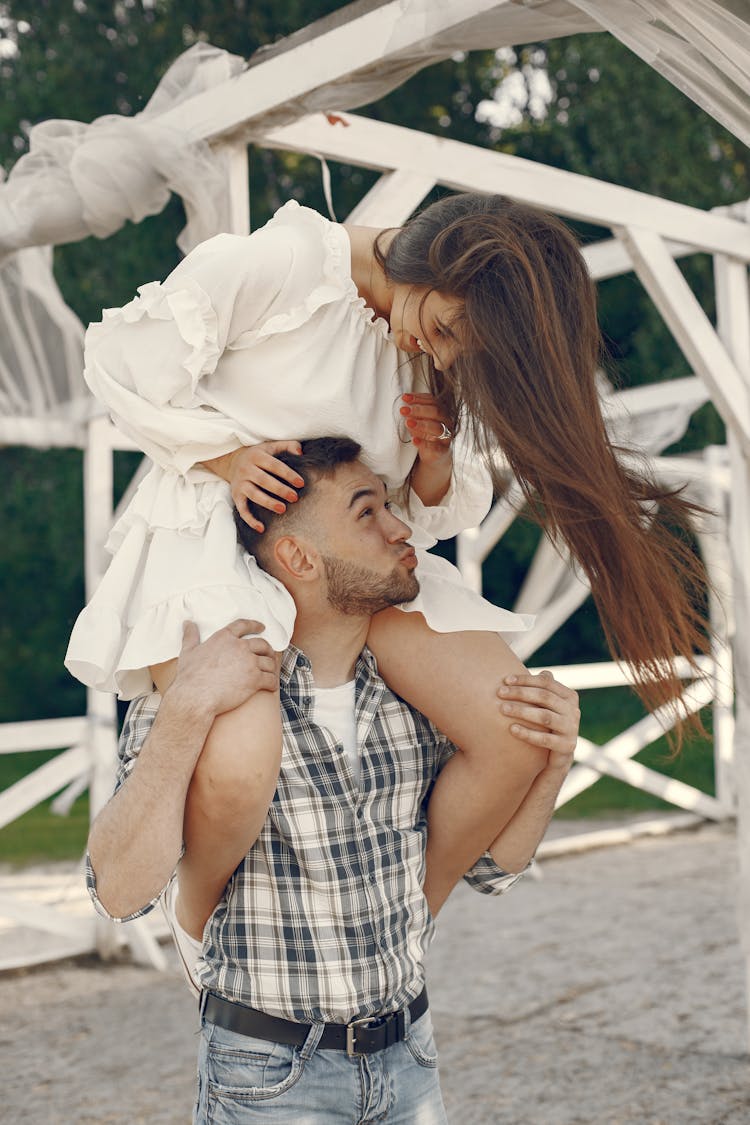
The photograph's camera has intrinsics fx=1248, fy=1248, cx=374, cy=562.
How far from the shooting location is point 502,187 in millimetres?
3428

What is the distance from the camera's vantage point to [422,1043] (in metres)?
1.89

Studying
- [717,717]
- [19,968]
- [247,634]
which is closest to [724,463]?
[717,717]

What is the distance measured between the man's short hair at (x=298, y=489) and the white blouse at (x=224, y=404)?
0.03 metres

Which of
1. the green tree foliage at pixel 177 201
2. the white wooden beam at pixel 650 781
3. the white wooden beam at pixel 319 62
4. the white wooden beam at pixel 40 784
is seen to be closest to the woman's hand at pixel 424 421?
the white wooden beam at pixel 319 62

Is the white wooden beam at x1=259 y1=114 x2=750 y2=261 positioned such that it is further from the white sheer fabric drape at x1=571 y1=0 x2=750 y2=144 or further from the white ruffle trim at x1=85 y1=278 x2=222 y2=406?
the white ruffle trim at x1=85 y1=278 x2=222 y2=406

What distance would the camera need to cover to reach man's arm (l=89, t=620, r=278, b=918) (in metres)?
1.53

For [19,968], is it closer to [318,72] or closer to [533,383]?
[318,72]

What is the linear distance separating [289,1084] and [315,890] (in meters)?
0.26

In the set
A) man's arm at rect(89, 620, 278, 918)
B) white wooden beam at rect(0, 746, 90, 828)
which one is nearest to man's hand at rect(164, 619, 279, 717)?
man's arm at rect(89, 620, 278, 918)

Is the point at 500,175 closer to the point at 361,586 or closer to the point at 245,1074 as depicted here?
the point at 361,586

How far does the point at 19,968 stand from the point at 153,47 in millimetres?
8516

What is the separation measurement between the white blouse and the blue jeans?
518 millimetres

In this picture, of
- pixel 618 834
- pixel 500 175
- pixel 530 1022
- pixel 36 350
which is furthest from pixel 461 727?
pixel 618 834

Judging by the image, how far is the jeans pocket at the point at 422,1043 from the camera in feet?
6.08
